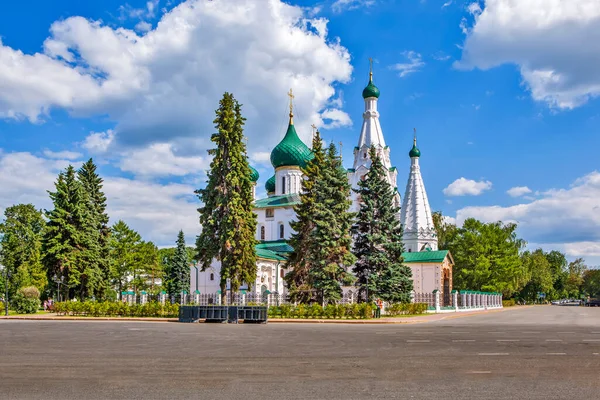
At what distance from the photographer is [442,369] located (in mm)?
10344

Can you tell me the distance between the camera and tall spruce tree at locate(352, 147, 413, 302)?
38.0 m

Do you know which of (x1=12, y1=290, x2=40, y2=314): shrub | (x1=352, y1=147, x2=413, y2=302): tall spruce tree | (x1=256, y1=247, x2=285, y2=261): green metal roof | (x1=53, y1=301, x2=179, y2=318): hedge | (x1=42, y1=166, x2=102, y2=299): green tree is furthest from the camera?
(x1=256, y1=247, x2=285, y2=261): green metal roof

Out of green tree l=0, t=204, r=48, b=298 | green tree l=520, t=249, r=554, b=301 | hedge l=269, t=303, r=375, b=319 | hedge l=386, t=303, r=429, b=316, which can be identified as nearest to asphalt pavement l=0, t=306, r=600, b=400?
hedge l=269, t=303, r=375, b=319

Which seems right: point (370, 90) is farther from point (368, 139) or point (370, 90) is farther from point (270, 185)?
point (270, 185)

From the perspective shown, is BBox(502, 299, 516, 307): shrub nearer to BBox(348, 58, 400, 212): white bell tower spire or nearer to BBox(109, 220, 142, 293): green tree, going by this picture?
BBox(348, 58, 400, 212): white bell tower spire

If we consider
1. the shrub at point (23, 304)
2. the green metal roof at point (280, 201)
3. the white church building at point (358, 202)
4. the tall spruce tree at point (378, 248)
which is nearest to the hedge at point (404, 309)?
the tall spruce tree at point (378, 248)

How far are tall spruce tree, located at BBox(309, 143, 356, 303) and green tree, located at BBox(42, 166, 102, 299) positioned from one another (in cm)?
2017

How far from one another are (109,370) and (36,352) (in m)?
4.38

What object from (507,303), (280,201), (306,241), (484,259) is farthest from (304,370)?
(507,303)

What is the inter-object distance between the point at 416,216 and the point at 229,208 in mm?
31744

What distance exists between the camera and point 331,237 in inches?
1412

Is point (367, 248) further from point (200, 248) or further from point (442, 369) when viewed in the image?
point (442, 369)

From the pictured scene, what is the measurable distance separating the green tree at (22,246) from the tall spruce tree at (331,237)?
85.9ft

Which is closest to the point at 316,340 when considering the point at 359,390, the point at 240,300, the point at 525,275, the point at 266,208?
the point at 359,390
